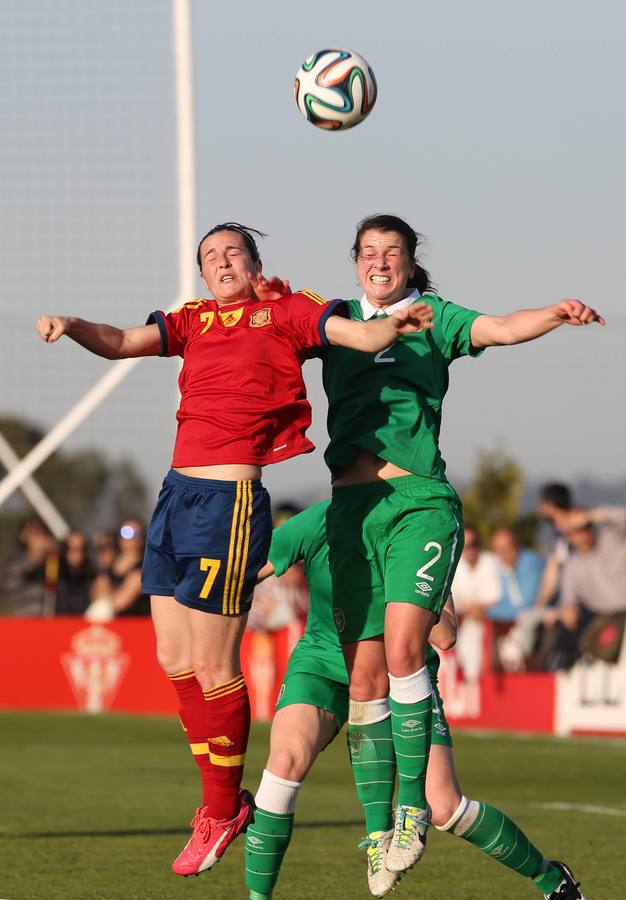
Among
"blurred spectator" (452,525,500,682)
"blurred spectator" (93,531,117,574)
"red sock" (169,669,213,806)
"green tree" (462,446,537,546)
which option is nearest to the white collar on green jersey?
"red sock" (169,669,213,806)

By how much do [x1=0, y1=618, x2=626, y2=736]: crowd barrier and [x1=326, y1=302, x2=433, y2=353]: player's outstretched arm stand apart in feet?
31.3

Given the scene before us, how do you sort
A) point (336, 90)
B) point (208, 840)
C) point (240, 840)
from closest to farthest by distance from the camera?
point (208, 840)
point (336, 90)
point (240, 840)

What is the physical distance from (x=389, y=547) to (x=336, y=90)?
1.96m

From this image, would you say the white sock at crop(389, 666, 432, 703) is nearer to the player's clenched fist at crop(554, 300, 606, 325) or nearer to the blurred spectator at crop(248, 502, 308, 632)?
the player's clenched fist at crop(554, 300, 606, 325)

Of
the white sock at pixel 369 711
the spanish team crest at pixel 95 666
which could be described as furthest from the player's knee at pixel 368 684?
the spanish team crest at pixel 95 666

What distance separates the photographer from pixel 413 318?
6.18 meters

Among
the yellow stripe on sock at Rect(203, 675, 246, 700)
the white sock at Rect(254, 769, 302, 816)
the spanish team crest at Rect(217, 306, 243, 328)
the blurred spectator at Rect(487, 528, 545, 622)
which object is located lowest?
the blurred spectator at Rect(487, 528, 545, 622)

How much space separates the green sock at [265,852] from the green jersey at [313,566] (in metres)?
0.65

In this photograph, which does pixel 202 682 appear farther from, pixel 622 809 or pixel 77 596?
pixel 77 596

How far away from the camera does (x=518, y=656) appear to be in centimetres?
1598

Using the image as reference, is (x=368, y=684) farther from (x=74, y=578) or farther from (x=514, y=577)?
(x=74, y=578)

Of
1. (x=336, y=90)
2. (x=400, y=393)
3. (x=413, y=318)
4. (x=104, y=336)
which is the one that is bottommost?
(x=400, y=393)

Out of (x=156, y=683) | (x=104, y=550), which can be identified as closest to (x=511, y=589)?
(x=156, y=683)

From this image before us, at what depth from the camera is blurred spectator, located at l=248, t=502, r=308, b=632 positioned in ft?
57.1
